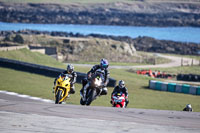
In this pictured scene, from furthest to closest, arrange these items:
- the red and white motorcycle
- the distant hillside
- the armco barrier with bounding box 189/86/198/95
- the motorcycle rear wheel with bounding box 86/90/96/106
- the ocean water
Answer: the distant hillside → the ocean water → the armco barrier with bounding box 189/86/198/95 → the red and white motorcycle → the motorcycle rear wheel with bounding box 86/90/96/106

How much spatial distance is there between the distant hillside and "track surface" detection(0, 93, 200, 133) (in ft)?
430

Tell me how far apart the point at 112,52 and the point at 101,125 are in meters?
60.3

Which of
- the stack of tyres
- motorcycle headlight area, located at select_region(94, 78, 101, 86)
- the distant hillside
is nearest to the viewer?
motorcycle headlight area, located at select_region(94, 78, 101, 86)

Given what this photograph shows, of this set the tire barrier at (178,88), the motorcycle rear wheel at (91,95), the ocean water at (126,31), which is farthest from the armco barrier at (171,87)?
the ocean water at (126,31)

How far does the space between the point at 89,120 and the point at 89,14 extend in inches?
7044

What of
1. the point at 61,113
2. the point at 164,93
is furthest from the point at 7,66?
the point at 61,113

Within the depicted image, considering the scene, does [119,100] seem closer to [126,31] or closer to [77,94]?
[77,94]

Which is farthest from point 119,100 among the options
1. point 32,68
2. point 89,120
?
point 32,68

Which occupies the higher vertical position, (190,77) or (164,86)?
(164,86)

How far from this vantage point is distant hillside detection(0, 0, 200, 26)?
15325cm

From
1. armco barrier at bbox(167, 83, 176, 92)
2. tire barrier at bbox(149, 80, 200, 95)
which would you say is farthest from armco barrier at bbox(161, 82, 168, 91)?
armco barrier at bbox(167, 83, 176, 92)

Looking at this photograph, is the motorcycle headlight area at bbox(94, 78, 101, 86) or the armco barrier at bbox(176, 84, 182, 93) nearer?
the motorcycle headlight area at bbox(94, 78, 101, 86)

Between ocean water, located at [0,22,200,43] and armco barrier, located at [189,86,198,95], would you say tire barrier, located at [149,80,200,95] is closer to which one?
armco barrier, located at [189,86,198,95]

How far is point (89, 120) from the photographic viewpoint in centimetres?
594
